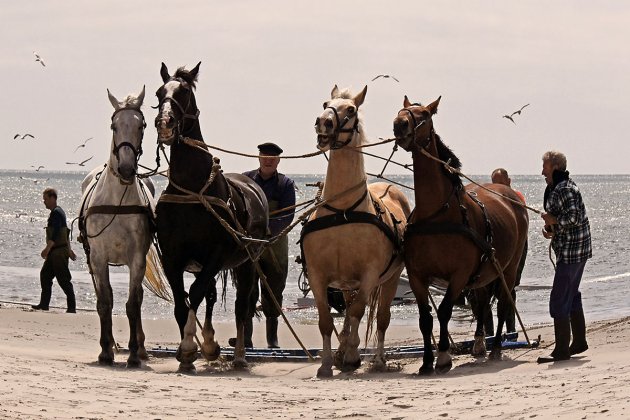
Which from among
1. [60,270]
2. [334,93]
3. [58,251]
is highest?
[334,93]

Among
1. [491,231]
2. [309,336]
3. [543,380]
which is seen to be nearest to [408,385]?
[543,380]

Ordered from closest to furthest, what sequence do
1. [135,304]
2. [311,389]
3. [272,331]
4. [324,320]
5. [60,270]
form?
[311,389], [324,320], [135,304], [272,331], [60,270]

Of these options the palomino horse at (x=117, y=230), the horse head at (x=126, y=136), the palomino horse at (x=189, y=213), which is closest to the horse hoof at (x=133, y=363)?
the palomino horse at (x=117, y=230)

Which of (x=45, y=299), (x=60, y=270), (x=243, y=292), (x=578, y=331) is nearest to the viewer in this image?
(x=578, y=331)

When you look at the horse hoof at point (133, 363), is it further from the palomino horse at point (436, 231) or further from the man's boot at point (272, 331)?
the man's boot at point (272, 331)

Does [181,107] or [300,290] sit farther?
[300,290]

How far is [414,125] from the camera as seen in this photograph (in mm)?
11688

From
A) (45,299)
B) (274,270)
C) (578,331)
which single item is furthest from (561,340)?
(45,299)

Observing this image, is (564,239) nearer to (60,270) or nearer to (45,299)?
(60,270)

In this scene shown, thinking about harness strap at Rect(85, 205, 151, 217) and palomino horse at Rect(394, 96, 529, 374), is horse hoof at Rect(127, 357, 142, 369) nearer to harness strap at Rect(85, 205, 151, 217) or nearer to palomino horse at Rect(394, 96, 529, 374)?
harness strap at Rect(85, 205, 151, 217)

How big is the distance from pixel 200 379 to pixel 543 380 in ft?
9.59

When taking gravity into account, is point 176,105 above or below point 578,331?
above

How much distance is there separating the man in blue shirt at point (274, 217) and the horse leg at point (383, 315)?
6.20 ft

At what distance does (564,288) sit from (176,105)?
377cm
